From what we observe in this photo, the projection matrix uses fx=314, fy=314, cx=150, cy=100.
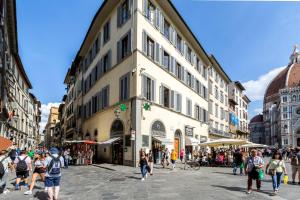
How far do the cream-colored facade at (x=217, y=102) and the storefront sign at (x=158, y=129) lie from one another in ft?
58.4

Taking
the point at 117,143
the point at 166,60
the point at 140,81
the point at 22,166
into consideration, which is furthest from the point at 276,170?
the point at 166,60

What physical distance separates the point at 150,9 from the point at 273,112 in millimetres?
123114

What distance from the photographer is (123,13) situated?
25.0 metres

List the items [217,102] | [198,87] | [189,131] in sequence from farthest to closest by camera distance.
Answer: [217,102] → [198,87] → [189,131]

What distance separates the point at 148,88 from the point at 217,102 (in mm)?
28110

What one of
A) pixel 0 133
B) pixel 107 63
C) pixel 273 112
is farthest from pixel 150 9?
pixel 273 112

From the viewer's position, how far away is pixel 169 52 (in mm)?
27891

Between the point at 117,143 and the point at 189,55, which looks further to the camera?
the point at 189,55

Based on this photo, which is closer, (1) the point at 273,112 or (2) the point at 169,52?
(2) the point at 169,52

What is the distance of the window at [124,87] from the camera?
23.2 meters

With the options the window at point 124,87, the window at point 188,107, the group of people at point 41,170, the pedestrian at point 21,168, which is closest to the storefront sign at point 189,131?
the window at point 188,107

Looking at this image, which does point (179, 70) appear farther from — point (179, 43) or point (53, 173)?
point (53, 173)

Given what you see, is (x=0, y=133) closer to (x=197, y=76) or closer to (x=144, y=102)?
(x=144, y=102)

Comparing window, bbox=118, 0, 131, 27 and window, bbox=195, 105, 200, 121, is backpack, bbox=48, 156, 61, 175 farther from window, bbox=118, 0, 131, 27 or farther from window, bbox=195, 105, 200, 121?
window, bbox=195, 105, 200, 121
